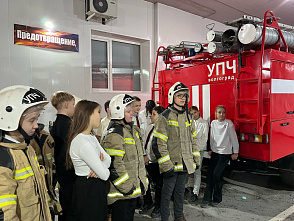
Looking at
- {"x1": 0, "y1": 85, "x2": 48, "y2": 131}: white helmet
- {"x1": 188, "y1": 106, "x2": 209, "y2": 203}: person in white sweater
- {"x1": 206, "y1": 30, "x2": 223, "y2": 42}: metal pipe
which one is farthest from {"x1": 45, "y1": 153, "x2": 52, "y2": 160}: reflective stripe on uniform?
{"x1": 206, "y1": 30, "x2": 223, "y2": 42}: metal pipe

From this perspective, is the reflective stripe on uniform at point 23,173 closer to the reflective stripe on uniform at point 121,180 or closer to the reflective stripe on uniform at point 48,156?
the reflective stripe on uniform at point 121,180

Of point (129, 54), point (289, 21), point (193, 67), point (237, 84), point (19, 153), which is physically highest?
point (289, 21)

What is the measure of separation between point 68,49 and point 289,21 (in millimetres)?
7846

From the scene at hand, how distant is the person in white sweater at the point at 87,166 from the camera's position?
6.42ft

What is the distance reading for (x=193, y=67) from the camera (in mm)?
4602

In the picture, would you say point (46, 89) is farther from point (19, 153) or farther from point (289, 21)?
point (289, 21)

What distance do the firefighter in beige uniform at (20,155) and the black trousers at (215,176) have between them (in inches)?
112

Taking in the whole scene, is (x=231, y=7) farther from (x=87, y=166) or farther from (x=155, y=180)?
(x=87, y=166)

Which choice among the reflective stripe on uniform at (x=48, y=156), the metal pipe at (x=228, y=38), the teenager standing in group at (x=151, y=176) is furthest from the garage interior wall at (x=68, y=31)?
the metal pipe at (x=228, y=38)

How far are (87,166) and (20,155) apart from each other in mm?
666

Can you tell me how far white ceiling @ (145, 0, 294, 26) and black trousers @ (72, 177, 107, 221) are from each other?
20.4 ft

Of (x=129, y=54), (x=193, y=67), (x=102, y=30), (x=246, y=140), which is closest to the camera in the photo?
(x=246, y=140)

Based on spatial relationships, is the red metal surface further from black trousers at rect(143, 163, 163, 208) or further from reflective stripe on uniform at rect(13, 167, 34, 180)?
reflective stripe on uniform at rect(13, 167, 34, 180)

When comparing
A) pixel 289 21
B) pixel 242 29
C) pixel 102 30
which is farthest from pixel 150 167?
pixel 289 21
